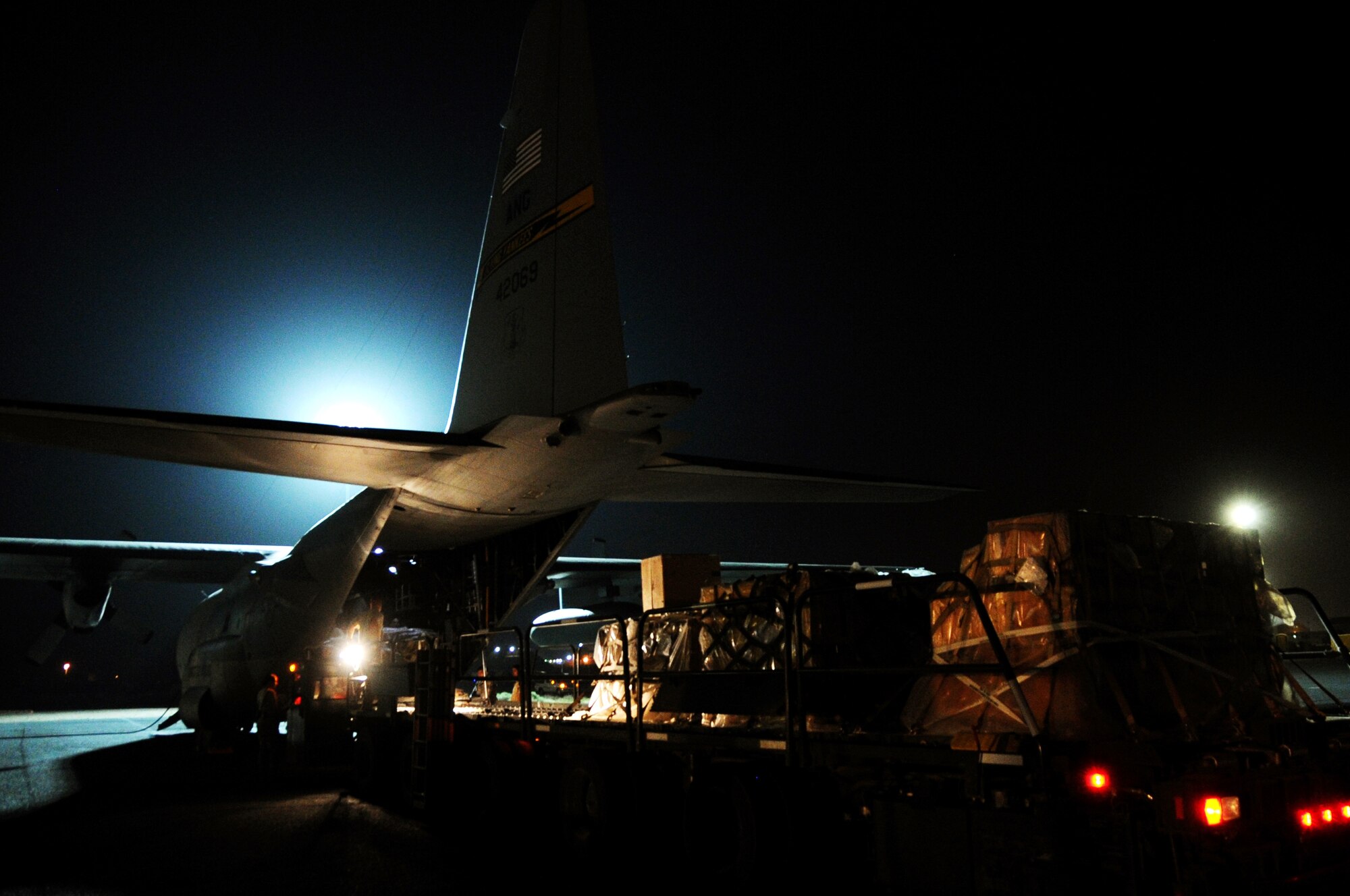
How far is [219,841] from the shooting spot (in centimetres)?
920

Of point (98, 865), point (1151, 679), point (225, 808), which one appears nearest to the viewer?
point (1151, 679)

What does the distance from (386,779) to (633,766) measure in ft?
20.1

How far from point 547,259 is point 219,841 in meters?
7.22

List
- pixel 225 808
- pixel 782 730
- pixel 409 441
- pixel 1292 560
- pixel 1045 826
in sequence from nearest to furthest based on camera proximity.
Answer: pixel 1045 826
pixel 782 730
pixel 409 441
pixel 225 808
pixel 1292 560

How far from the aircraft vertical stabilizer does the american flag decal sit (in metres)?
0.02

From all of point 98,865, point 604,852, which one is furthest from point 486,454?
point 98,865

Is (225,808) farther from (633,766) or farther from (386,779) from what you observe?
(633,766)

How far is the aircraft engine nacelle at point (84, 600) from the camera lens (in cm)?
2217

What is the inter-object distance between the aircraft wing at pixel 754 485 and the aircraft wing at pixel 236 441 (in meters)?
2.64

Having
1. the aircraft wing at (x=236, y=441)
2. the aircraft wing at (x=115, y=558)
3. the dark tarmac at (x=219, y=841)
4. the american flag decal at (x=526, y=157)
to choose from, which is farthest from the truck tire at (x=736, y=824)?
the aircraft wing at (x=115, y=558)

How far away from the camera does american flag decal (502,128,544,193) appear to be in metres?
10.9

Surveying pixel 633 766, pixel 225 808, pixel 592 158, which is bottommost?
pixel 225 808

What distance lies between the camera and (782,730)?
6.55m

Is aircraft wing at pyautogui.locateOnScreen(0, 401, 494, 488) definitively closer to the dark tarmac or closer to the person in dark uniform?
the dark tarmac
